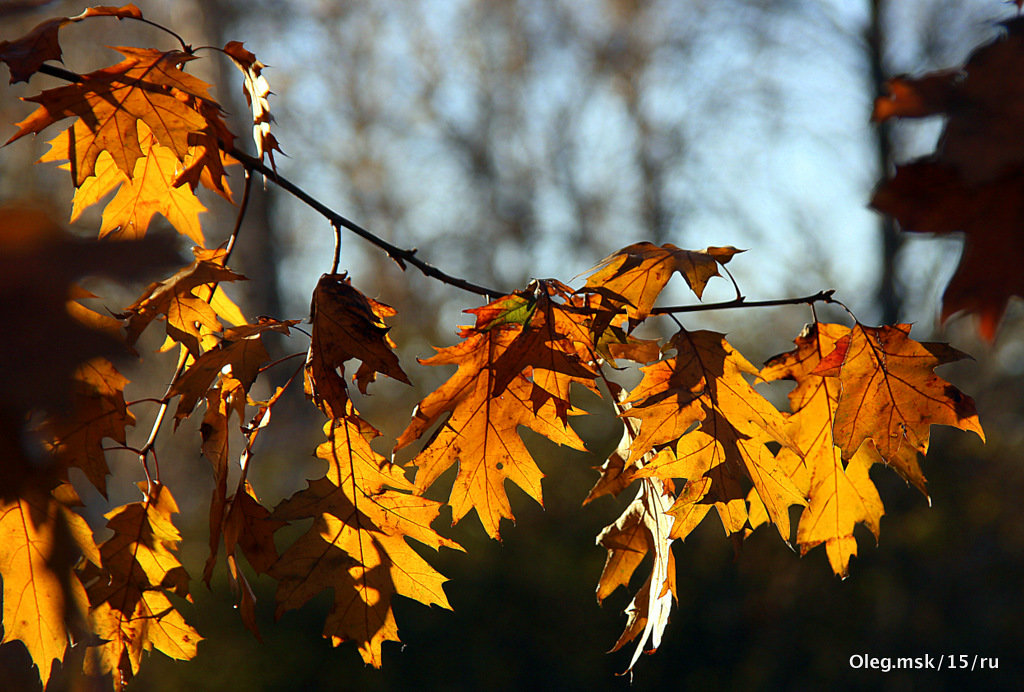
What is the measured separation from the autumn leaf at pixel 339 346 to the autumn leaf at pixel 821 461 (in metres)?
0.56

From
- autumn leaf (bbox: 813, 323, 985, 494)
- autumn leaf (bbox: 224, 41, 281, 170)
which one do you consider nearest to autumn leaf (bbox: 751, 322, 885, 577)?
autumn leaf (bbox: 813, 323, 985, 494)

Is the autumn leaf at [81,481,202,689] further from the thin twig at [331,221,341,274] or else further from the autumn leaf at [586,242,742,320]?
the autumn leaf at [586,242,742,320]

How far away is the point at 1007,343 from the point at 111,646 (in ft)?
18.3

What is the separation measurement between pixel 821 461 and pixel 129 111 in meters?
1.13

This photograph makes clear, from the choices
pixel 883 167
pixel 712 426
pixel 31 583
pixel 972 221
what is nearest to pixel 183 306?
pixel 31 583

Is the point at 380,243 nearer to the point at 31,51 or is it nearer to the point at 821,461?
the point at 31,51

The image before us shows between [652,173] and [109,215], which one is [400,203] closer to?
[652,173]

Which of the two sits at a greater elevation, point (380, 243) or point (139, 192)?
point (139, 192)

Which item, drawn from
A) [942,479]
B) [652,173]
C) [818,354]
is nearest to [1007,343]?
[942,479]

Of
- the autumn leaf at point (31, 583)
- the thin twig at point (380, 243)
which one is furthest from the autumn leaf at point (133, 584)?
the thin twig at point (380, 243)

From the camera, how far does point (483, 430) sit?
1.06 metres

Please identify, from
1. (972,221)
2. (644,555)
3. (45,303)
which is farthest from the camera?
(644,555)

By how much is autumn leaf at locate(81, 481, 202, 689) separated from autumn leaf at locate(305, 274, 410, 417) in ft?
1.18

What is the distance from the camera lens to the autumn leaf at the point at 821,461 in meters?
1.16
